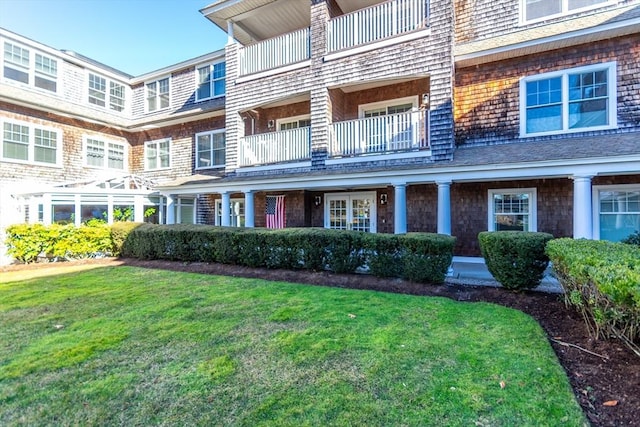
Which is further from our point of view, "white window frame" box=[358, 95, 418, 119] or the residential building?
"white window frame" box=[358, 95, 418, 119]

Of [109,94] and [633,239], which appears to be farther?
[109,94]

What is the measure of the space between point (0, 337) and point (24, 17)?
16.4 meters

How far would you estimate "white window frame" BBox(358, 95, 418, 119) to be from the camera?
1049 cm

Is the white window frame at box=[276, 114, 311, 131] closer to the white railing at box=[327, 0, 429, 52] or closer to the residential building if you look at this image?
the residential building

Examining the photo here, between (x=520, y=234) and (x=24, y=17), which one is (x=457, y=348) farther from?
(x=24, y=17)

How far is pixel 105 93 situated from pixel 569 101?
19056 mm

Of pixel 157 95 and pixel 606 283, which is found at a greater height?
pixel 157 95

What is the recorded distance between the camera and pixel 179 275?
7.90m

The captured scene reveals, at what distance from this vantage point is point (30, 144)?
1300 cm

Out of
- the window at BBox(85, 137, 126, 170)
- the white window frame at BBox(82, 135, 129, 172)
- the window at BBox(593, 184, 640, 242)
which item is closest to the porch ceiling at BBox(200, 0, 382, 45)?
the white window frame at BBox(82, 135, 129, 172)

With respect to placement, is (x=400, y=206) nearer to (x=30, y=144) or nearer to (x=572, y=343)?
(x=572, y=343)

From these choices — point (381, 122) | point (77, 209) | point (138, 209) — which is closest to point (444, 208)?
point (381, 122)

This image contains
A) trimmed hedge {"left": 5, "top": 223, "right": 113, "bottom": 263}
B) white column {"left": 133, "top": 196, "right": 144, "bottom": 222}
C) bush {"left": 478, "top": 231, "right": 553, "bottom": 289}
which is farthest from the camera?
white column {"left": 133, "top": 196, "right": 144, "bottom": 222}

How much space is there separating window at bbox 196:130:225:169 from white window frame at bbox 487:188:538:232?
10.7 metres
